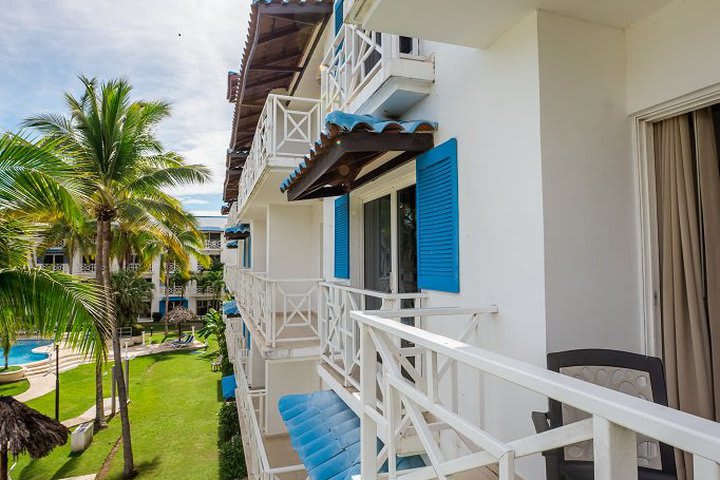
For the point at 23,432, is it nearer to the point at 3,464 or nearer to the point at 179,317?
the point at 3,464

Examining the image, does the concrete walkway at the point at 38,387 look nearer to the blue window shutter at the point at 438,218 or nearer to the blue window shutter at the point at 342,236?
the blue window shutter at the point at 342,236

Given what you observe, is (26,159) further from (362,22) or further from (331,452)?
(331,452)

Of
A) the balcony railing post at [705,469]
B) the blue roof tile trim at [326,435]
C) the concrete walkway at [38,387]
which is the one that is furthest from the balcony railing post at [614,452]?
the concrete walkway at [38,387]

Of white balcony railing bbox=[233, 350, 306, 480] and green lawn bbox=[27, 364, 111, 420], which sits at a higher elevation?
white balcony railing bbox=[233, 350, 306, 480]

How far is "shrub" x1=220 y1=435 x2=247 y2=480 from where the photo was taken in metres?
12.5

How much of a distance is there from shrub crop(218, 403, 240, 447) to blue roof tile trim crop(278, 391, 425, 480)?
1137cm

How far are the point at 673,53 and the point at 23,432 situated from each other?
12080 mm

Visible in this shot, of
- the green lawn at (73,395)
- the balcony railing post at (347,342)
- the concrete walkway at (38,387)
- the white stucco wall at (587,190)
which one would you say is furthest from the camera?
the concrete walkway at (38,387)

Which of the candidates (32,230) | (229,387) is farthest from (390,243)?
(229,387)

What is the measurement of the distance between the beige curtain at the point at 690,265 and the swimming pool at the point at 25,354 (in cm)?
3940

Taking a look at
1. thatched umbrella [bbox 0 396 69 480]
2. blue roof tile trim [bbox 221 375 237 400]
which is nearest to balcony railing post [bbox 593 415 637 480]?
thatched umbrella [bbox 0 396 69 480]

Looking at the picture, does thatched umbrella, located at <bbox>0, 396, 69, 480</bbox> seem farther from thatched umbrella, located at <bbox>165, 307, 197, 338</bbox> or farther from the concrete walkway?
thatched umbrella, located at <bbox>165, 307, 197, 338</bbox>

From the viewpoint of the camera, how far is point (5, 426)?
26.9ft

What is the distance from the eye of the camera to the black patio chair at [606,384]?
2.68 m
